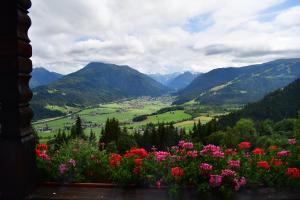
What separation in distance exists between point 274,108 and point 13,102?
160 m

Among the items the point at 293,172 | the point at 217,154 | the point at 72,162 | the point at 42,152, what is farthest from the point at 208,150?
the point at 42,152

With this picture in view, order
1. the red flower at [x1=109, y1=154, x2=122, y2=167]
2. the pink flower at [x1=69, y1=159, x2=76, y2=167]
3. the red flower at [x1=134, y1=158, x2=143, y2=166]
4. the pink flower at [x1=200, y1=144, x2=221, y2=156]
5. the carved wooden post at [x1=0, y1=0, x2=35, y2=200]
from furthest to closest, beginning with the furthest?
1. the red flower at [x1=109, y1=154, x2=122, y2=167]
2. the pink flower at [x1=69, y1=159, x2=76, y2=167]
3. the red flower at [x1=134, y1=158, x2=143, y2=166]
4. the pink flower at [x1=200, y1=144, x2=221, y2=156]
5. the carved wooden post at [x1=0, y1=0, x2=35, y2=200]

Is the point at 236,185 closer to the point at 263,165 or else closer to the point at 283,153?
the point at 263,165

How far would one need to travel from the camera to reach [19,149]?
5.56 m

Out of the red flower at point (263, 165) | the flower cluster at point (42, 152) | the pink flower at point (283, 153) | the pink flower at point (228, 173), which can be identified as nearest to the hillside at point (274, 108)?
the pink flower at point (283, 153)

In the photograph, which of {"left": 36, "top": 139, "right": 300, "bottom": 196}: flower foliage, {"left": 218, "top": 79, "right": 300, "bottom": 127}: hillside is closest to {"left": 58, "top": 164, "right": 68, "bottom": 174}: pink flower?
{"left": 36, "top": 139, "right": 300, "bottom": 196}: flower foliage

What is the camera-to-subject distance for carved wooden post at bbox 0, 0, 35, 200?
5453mm

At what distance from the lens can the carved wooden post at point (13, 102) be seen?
5.45 meters

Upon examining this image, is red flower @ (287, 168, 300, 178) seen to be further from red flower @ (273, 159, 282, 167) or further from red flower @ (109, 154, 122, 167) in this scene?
red flower @ (109, 154, 122, 167)

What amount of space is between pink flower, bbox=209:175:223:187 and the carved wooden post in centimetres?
308

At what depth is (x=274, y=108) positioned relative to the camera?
154 metres

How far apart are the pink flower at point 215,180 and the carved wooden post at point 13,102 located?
3.08m

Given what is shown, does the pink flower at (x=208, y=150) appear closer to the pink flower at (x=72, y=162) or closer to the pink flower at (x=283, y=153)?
the pink flower at (x=283, y=153)

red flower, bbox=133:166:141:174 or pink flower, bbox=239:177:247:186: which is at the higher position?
red flower, bbox=133:166:141:174
